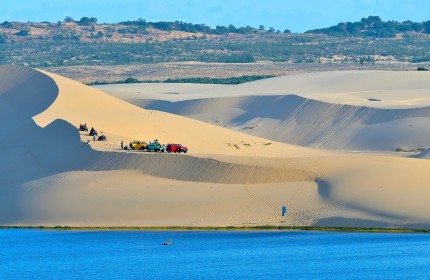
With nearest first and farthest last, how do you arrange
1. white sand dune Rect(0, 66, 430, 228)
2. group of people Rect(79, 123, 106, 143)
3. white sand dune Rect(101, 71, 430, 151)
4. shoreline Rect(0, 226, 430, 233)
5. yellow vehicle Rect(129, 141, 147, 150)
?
shoreline Rect(0, 226, 430, 233), white sand dune Rect(0, 66, 430, 228), yellow vehicle Rect(129, 141, 147, 150), group of people Rect(79, 123, 106, 143), white sand dune Rect(101, 71, 430, 151)

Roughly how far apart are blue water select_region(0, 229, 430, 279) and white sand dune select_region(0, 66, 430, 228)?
238cm

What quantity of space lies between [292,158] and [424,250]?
18760 millimetres

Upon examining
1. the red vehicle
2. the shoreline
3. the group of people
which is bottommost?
the shoreline

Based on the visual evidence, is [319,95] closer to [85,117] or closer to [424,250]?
[85,117]

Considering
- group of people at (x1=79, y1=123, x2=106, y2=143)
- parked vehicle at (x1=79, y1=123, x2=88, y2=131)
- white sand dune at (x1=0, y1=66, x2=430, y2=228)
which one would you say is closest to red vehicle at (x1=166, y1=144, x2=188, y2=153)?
white sand dune at (x1=0, y1=66, x2=430, y2=228)

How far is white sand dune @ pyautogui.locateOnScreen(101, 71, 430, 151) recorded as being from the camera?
100625 mm

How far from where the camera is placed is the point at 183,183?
240 ft

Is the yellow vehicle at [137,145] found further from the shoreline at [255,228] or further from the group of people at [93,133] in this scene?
the shoreline at [255,228]

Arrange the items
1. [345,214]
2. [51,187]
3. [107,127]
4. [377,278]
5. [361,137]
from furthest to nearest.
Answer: [361,137] → [107,127] → [51,187] → [345,214] → [377,278]

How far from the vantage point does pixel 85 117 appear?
278ft

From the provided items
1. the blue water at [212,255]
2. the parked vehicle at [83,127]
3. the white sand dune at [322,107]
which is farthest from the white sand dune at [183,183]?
the white sand dune at [322,107]

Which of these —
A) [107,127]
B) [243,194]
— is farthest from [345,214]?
[107,127]

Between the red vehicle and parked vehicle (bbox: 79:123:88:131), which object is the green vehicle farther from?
parked vehicle (bbox: 79:123:88:131)

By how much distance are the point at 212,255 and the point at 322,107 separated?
50.4 meters
